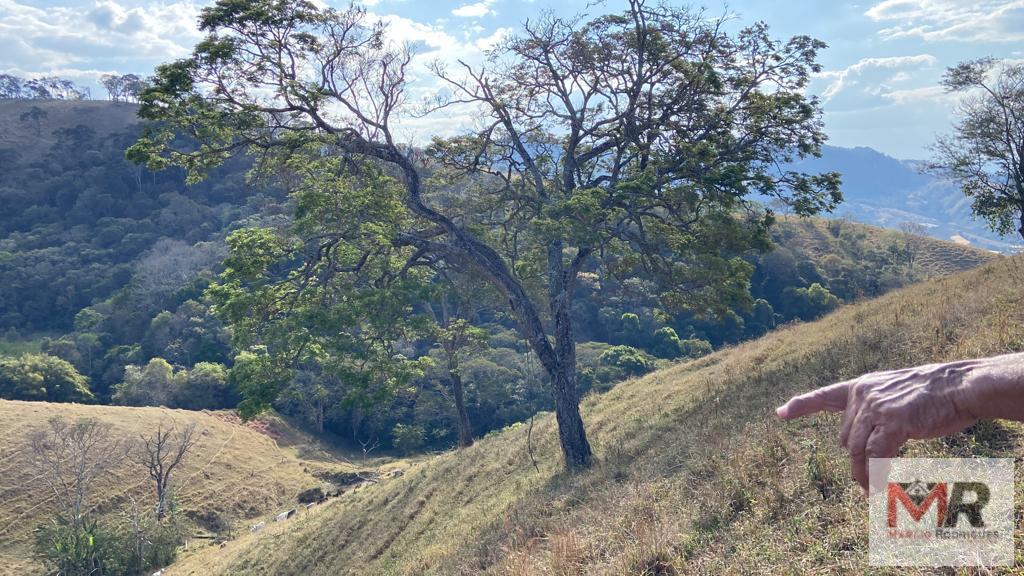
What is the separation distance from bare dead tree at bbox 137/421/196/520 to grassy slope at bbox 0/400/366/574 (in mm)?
689

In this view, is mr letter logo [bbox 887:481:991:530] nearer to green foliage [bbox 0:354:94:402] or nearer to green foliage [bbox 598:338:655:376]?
green foliage [bbox 598:338:655:376]

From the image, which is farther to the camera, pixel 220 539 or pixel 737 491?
pixel 220 539

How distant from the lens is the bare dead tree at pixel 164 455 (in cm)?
3297

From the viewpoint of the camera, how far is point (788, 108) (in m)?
13.1

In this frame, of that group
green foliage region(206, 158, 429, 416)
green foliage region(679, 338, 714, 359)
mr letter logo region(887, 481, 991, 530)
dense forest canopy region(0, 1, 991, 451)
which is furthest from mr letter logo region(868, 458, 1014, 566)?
green foliage region(679, 338, 714, 359)

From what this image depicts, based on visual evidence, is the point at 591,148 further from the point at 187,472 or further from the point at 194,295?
the point at 194,295

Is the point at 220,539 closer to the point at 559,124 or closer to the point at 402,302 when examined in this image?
the point at 402,302

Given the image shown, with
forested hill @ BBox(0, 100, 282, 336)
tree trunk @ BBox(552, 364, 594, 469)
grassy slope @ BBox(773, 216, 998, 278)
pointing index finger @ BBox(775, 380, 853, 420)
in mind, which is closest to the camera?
pointing index finger @ BBox(775, 380, 853, 420)

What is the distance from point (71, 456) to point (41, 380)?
1953 centimetres

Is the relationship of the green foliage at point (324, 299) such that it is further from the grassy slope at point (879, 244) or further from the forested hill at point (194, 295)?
the grassy slope at point (879, 244)

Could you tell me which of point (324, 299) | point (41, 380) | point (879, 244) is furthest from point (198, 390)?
point (879, 244)

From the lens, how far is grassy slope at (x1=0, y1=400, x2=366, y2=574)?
30844mm

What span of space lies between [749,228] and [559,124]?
5361 millimetres

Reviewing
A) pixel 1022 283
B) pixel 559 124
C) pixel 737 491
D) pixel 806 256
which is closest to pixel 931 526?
pixel 737 491
